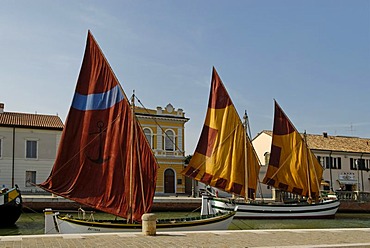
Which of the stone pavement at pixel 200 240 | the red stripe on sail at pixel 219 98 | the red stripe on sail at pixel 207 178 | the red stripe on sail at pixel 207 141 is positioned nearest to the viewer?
the stone pavement at pixel 200 240

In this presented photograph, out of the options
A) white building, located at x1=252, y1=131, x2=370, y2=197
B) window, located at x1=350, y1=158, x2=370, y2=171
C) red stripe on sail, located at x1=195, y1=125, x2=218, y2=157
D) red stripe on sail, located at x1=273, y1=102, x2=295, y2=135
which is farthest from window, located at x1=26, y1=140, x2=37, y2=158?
window, located at x1=350, y1=158, x2=370, y2=171

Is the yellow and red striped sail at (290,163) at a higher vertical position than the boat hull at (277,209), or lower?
higher

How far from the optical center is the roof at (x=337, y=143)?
178 feet

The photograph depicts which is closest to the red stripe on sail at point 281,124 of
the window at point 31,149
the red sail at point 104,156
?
the red sail at point 104,156

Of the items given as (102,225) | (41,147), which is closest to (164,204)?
(41,147)

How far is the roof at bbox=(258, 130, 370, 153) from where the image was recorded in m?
54.4

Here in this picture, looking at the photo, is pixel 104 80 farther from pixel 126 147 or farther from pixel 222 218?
pixel 222 218

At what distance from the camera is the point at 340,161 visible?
54.2m

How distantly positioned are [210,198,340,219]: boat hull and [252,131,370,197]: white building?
1410 centimetres

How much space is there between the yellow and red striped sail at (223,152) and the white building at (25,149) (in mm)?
18635

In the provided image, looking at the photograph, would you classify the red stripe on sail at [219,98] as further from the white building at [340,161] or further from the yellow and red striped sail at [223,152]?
the white building at [340,161]

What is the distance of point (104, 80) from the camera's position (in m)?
20.3

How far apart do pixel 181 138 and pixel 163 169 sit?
13.0 ft

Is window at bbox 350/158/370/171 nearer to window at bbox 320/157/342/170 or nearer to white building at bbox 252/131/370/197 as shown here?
white building at bbox 252/131/370/197
